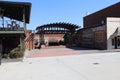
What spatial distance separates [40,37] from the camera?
48.8 m

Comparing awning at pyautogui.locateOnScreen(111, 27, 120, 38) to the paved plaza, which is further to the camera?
awning at pyautogui.locateOnScreen(111, 27, 120, 38)

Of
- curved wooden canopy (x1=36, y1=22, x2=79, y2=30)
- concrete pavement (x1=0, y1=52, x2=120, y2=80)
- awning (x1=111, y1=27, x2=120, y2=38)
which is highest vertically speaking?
curved wooden canopy (x1=36, y1=22, x2=79, y2=30)

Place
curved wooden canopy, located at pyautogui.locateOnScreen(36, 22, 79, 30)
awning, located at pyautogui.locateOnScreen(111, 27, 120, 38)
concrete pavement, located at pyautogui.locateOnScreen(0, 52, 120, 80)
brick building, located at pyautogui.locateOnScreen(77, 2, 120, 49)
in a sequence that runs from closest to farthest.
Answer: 1. concrete pavement, located at pyautogui.locateOnScreen(0, 52, 120, 80)
2. awning, located at pyautogui.locateOnScreen(111, 27, 120, 38)
3. brick building, located at pyautogui.locateOnScreen(77, 2, 120, 49)
4. curved wooden canopy, located at pyautogui.locateOnScreen(36, 22, 79, 30)

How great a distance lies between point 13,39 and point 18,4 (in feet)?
24.9

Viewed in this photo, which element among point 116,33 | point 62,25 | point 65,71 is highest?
point 62,25

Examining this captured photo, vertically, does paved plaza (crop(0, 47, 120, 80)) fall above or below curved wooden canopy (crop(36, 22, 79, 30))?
below

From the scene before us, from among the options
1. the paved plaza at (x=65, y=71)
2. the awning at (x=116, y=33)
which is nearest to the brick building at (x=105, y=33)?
the awning at (x=116, y=33)

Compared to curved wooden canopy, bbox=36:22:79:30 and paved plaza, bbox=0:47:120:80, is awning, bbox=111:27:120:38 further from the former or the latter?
curved wooden canopy, bbox=36:22:79:30

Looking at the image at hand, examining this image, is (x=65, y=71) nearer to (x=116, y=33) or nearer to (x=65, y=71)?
(x=65, y=71)

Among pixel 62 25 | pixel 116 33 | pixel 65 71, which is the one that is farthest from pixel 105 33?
pixel 65 71

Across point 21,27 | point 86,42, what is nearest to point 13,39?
point 21,27

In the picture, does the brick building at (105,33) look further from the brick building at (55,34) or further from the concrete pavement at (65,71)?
the concrete pavement at (65,71)

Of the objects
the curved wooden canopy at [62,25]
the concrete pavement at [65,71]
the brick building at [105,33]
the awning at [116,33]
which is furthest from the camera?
the curved wooden canopy at [62,25]

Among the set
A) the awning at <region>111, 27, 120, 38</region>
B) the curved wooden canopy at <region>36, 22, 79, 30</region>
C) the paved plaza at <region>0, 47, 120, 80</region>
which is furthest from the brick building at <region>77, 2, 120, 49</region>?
the paved plaza at <region>0, 47, 120, 80</region>
